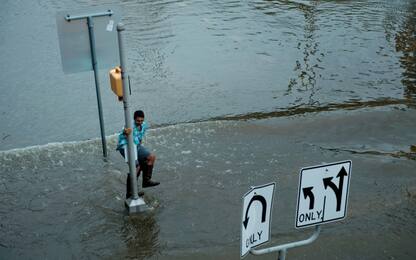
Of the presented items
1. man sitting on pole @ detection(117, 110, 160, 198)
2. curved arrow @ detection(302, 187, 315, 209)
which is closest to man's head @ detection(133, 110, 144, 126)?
man sitting on pole @ detection(117, 110, 160, 198)

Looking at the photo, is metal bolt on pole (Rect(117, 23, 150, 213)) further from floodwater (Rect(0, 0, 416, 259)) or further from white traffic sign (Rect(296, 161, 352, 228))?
white traffic sign (Rect(296, 161, 352, 228))

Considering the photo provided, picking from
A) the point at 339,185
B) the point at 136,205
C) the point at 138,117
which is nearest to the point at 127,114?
the point at 138,117

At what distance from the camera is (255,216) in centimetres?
527

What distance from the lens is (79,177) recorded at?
30.6 ft

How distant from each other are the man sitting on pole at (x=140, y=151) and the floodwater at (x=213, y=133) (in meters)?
0.33

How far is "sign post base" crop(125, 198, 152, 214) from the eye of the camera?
26.6 feet

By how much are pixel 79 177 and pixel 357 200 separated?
14.5ft

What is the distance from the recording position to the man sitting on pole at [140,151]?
814cm

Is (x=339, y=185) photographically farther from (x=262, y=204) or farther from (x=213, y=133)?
(x=213, y=133)

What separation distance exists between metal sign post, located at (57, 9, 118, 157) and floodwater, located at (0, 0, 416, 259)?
1.90 meters

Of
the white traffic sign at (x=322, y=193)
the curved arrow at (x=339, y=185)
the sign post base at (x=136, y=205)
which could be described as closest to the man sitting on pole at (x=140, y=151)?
the sign post base at (x=136, y=205)

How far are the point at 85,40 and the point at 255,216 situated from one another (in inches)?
177

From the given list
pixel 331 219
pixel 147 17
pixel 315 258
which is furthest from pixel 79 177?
pixel 147 17

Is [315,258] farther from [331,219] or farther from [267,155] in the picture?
[267,155]
